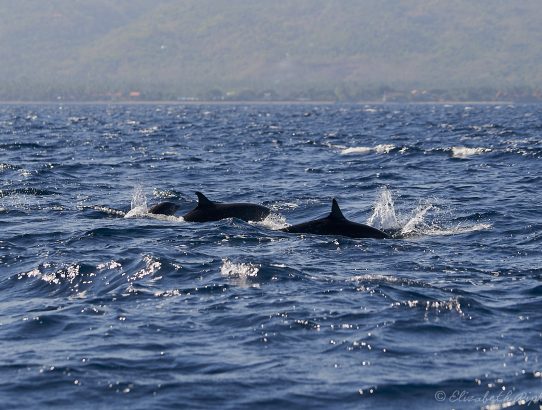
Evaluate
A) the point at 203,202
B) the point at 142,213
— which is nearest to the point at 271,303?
the point at 203,202

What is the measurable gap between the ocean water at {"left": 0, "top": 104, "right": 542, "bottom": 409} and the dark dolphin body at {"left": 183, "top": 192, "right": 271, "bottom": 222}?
0.40 m

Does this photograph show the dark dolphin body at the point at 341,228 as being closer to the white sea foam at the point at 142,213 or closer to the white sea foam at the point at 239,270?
the white sea foam at the point at 239,270

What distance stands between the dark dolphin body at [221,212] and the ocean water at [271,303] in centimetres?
40

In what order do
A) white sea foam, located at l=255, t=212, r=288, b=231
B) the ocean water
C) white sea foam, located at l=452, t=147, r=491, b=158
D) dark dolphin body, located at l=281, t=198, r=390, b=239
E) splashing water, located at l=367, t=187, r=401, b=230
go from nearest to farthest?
the ocean water → dark dolphin body, located at l=281, t=198, r=390, b=239 → white sea foam, located at l=255, t=212, r=288, b=231 → splashing water, located at l=367, t=187, r=401, b=230 → white sea foam, located at l=452, t=147, r=491, b=158

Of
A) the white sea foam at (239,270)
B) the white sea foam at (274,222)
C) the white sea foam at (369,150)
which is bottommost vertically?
the white sea foam at (369,150)

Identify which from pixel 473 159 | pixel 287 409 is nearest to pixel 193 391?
pixel 287 409

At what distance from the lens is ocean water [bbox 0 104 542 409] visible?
1259cm

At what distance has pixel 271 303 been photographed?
16.2 m

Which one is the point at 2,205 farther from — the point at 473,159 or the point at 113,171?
the point at 473,159

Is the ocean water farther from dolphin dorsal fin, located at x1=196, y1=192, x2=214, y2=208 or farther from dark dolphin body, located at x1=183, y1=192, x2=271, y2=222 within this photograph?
dolphin dorsal fin, located at x1=196, y1=192, x2=214, y2=208

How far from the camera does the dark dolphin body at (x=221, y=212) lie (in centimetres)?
2512

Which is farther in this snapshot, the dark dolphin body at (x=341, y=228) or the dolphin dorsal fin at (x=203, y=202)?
the dolphin dorsal fin at (x=203, y=202)

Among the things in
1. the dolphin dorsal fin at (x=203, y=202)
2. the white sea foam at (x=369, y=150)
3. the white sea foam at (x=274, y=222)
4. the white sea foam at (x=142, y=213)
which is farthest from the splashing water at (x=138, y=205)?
the white sea foam at (x=369, y=150)

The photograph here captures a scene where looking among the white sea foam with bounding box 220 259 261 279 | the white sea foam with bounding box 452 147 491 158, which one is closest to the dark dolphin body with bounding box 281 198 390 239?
the white sea foam with bounding box 220 259 261 279
